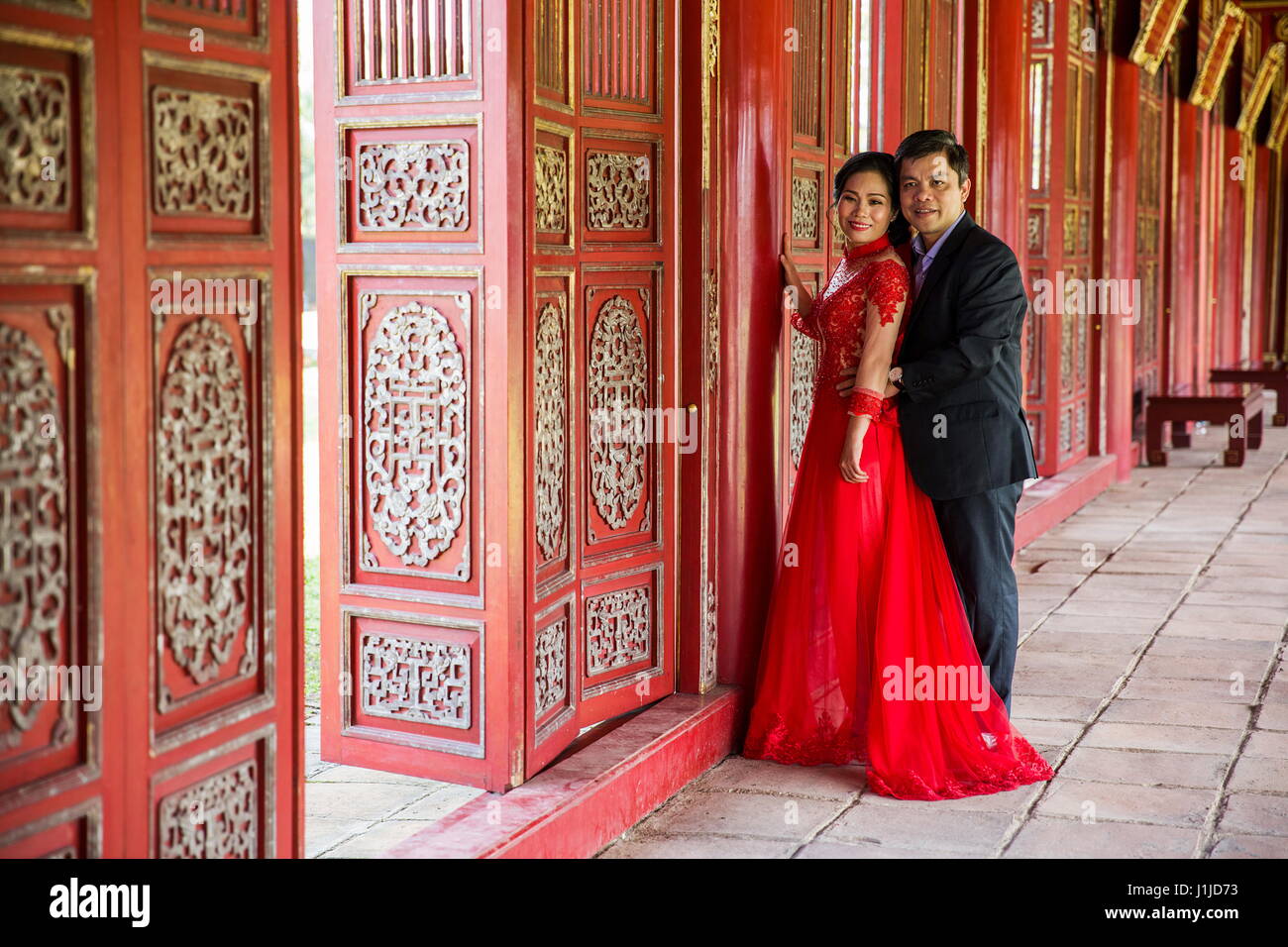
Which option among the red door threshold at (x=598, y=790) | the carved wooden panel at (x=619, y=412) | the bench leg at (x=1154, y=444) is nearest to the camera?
the red door threshold at (x=598, y=790)

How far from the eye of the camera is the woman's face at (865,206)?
3.78 meters

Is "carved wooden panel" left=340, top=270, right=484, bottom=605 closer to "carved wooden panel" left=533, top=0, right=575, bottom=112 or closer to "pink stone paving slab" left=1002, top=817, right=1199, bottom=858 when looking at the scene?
"carved wooden panel" left=533, top=0, right=575, bottom=112

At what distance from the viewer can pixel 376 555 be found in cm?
349

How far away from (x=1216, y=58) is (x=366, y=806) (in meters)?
11.3

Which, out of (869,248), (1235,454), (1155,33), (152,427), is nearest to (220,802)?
(152,427)

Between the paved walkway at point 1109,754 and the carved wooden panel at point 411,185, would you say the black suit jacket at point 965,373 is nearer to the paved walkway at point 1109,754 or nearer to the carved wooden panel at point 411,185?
the paved walkway at point 1109,754

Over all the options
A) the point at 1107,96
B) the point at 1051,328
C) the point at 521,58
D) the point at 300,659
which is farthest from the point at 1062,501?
the point at 300,659

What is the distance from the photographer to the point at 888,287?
3.71 meters

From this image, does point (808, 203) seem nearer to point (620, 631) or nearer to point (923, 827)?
point (620, 631)

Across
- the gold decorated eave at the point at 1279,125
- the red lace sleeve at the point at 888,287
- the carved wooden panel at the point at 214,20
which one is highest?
the gold decorated eave at the point at 1279,125

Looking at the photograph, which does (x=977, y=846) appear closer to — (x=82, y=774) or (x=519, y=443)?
(x=519, y=443)

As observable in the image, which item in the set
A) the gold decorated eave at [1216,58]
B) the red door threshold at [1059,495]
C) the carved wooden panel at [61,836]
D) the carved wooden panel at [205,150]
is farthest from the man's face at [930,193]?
the gold decorated eave at [1216,58]

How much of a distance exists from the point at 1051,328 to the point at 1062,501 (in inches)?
39.0

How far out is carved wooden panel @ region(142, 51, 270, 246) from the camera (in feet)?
7.04
